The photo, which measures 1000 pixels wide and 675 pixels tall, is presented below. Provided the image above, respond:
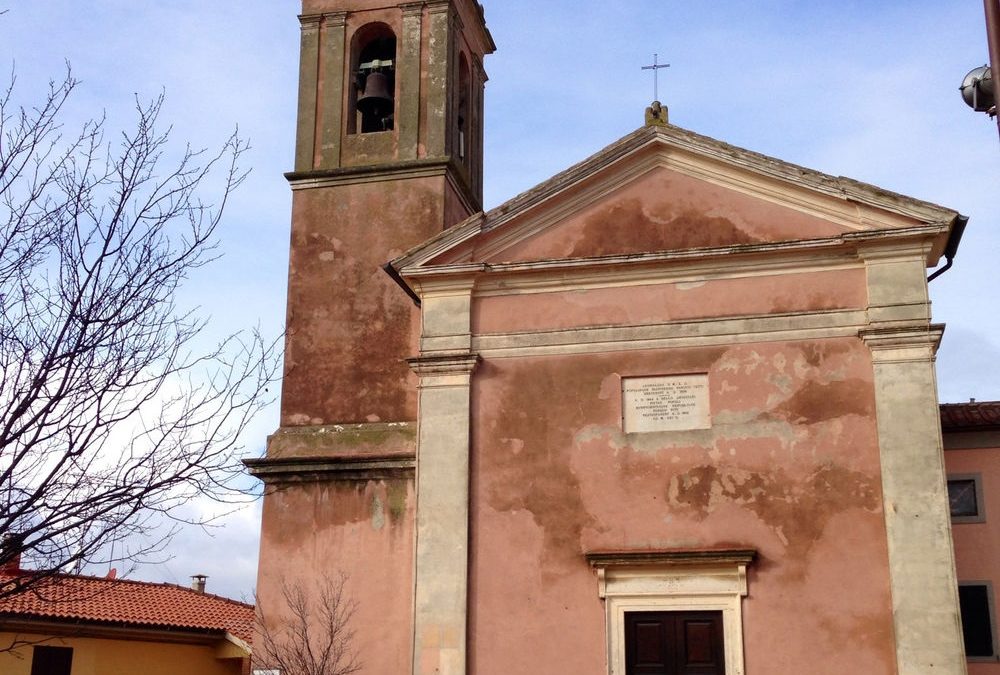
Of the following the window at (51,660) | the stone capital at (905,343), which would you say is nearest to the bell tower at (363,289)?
the stone capital at (905,343)

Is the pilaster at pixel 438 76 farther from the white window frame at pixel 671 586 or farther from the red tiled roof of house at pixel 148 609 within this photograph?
the red tiled roof of house at pixel 148 609

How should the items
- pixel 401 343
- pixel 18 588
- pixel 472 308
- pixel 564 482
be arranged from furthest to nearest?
pixel 401 343
pixel 472 308
pixel 564 482
pixel 18 588

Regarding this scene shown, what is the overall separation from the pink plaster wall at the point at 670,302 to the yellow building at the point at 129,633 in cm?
702

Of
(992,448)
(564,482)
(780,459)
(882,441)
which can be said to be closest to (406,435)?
(564,482)

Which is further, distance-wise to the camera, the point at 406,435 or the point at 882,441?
the point at 406,435

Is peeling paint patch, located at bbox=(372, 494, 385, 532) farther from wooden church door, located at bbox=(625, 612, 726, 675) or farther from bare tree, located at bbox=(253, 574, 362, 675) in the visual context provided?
wooden church door, located at bbox=(625, 612, 726, 675)

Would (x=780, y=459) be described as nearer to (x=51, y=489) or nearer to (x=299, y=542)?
(x=299, y=542)

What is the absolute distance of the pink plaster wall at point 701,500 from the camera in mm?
11070

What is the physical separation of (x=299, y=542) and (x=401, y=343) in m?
2.56

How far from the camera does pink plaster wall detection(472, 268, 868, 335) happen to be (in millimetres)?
12000

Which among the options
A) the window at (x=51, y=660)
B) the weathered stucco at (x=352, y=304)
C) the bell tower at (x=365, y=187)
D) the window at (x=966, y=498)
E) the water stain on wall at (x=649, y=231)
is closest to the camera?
the water stain on wall at (x=649, y=231)

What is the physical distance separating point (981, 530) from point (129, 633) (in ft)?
40.0

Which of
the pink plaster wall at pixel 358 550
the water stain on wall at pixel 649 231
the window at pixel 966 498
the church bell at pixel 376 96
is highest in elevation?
the church bell at pixel 376 96

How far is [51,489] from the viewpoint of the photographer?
677cm
